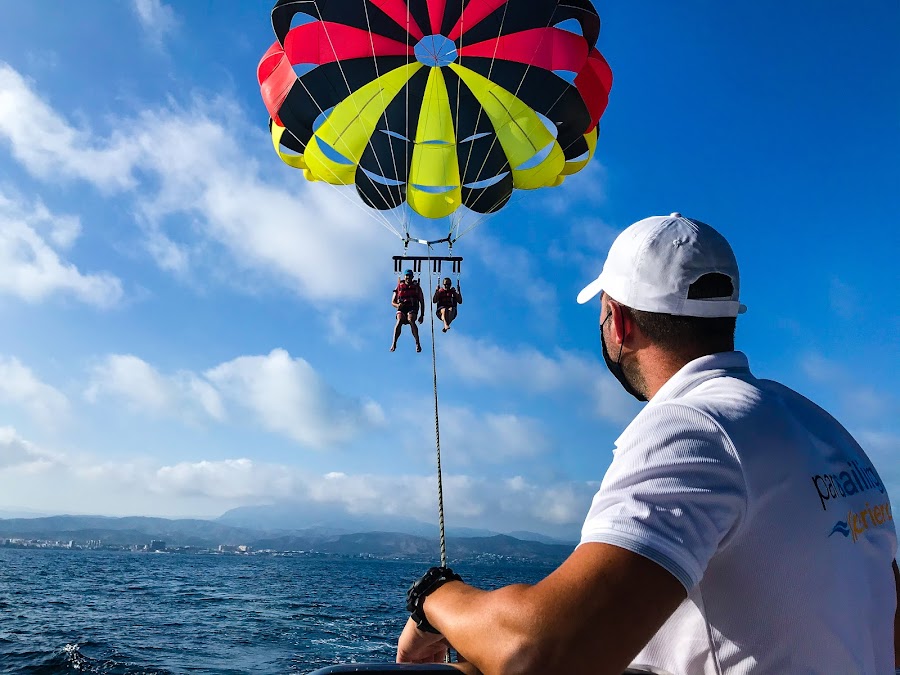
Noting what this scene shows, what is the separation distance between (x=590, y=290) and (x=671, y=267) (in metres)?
0.27

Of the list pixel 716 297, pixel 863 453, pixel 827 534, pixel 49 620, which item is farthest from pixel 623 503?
pixel 49 620

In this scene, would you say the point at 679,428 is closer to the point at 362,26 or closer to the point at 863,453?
the point at 863,453

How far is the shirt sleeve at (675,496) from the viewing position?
0.97 m

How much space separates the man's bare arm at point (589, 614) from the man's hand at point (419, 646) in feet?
1.36

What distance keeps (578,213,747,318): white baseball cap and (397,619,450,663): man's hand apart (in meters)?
0.81

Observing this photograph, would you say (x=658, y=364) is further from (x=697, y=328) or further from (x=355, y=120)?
(x=355, y=120)

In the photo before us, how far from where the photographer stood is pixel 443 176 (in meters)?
11.2

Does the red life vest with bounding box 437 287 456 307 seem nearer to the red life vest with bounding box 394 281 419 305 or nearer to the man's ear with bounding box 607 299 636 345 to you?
the red life vest with bounding box 394 281 419 305

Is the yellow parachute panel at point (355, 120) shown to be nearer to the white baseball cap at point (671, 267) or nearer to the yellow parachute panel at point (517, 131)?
the yellow parachute panel at point (517, 131)

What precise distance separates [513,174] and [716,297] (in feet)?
32.6

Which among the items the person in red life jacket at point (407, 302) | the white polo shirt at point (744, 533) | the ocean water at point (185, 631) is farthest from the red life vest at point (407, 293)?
the white polo shirt at point (744, 533)

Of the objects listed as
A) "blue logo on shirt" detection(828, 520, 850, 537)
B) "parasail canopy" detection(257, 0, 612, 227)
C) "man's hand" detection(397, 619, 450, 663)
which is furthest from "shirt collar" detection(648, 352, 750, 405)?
"parasail canopy" detection(257, 0, 612, 227)

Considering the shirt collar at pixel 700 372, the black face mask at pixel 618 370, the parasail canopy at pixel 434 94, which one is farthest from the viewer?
the parasail canopy at pixel 434 94

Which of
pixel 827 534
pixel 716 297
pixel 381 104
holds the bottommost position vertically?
pixel 827 534
